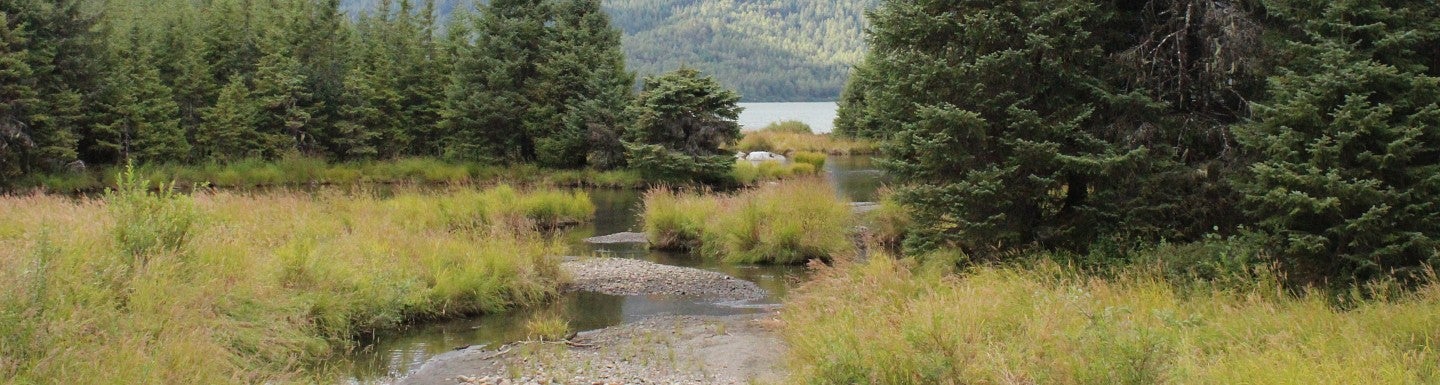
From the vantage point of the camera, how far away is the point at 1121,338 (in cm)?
554

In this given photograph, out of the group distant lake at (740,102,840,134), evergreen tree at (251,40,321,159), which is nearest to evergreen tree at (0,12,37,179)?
evergreen tree at (251,40,321,159)

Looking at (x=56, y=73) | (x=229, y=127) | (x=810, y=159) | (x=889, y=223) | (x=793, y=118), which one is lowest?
(x=793, y=118)

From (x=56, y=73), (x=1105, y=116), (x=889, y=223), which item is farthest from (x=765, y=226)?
(x=56, y=73)

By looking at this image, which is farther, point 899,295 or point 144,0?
point 144,0

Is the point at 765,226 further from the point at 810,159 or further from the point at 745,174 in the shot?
the point at 810,159

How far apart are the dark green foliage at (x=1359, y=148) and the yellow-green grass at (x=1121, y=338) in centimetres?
61

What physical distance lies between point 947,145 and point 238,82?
31.9m

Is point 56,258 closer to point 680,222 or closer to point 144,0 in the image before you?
point 680,222

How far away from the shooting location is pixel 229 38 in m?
38.7

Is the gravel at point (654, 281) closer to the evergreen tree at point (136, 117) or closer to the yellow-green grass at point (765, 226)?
the yellow-green grass at point (765, 226)

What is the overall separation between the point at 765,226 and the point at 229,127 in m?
26.4

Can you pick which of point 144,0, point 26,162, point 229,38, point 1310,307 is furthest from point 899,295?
point 144,0

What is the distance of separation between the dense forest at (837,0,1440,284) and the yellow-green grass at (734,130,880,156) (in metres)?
45.8

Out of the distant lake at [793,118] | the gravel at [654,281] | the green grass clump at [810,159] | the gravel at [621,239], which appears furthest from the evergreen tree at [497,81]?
the distant lake at [793,118]
